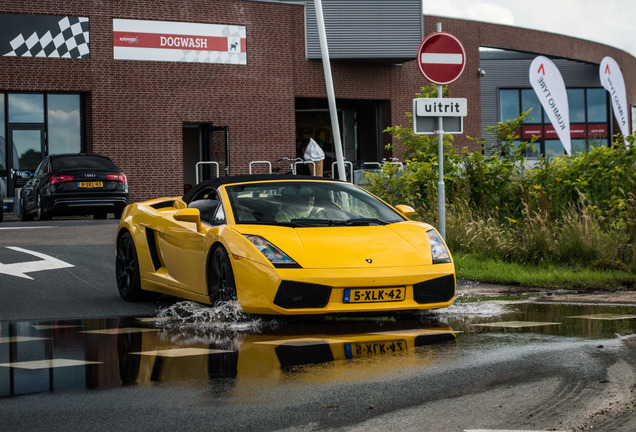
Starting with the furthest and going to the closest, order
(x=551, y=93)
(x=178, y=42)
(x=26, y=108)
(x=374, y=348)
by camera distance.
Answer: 1. (x=178, y=42)
2. (x=26, y=108)
3. (x=551, y=93)
4. (x=374, y=348)

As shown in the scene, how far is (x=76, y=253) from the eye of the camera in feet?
42.1

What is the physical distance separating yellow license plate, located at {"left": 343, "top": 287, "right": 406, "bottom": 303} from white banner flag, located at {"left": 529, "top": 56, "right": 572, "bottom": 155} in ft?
76.4

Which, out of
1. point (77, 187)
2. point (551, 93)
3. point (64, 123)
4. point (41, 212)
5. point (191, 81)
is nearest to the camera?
point (77, 187)

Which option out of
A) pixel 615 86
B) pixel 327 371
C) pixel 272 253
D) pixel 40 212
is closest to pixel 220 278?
pixel 272 253

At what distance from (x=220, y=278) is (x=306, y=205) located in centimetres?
109

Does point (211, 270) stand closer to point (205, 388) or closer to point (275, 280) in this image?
point (275, 280)

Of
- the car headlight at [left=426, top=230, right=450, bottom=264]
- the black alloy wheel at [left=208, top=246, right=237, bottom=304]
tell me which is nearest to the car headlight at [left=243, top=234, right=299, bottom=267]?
the black alloy wheel at [left=208, top=246, right=237, bottom=304]

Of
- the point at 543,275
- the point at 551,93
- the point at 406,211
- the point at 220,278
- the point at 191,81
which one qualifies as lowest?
the point at 543,275

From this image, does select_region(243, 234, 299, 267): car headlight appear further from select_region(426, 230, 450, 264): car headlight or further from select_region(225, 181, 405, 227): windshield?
select_region(426, 230, 450, 264): car headlight

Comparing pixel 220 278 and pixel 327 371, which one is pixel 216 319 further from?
pixel 327 371

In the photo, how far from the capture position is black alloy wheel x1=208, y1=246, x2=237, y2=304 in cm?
743

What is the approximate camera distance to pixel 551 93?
30.2 meters

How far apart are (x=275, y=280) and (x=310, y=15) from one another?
29.9m

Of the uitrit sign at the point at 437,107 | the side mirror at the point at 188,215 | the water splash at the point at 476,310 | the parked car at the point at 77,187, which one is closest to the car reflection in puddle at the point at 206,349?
the water splash at the point at 476,310
